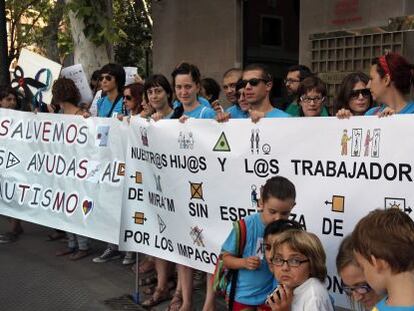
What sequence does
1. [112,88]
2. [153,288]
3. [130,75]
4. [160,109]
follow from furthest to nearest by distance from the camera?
[130,75]
[112,88]
[153,288]
[160,109]

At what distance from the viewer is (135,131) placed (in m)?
4.38

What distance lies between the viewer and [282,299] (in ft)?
7.31

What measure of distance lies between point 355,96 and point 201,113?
1.12 m

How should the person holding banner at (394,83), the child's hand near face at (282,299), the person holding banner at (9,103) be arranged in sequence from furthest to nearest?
the person holding banner at (9,103) < the person holding banner at (394,83) < the child's hand near face at (282,299)

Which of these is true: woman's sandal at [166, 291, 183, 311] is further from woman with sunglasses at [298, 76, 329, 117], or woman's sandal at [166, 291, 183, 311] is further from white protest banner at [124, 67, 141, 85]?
white protest banner at [124, 67, 141, 85]

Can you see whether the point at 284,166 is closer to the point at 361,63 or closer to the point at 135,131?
the point at 135,131

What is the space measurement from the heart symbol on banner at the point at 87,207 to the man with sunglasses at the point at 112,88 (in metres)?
0.93

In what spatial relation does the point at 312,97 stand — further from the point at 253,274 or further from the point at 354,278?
the point at 354,278

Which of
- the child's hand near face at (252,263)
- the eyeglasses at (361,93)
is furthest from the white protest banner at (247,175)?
the eyeglasses at (361,93)

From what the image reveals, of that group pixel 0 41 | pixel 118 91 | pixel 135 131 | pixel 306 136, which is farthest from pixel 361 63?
pixel 0 41

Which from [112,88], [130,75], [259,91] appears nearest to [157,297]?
[259,91]

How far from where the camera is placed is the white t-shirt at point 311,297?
7.16 ft

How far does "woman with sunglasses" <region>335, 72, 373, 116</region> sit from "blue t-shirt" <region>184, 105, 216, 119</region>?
912 mm

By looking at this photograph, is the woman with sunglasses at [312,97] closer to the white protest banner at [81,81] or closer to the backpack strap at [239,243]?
the backpack strap at [239,243]
